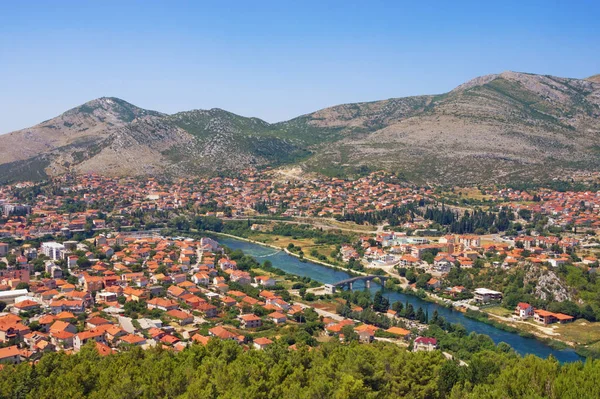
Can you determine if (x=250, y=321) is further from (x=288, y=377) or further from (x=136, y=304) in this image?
(x=288, y=377)

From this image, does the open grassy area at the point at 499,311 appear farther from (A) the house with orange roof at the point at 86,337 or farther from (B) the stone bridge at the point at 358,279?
(A) the house with orange roof at the point at 86,337

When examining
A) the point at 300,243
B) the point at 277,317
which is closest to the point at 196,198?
the point at 300,243

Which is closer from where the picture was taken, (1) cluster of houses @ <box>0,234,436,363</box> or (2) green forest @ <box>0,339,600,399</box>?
(2) green forest @ <box>0,339,600,399</box>

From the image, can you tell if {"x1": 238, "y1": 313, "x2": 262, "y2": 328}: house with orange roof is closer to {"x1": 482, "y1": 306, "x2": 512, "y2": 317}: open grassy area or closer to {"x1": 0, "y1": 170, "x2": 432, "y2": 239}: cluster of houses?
{"x1": 482, "y1": 306, "x2": 512, "y2": 317}: open grassy area

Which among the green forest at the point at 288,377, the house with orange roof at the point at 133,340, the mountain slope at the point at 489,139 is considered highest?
the mountain slope at the point at 489,139

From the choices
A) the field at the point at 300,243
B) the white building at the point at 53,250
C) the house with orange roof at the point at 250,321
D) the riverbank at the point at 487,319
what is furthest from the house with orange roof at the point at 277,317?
the white building at the point at 53,250

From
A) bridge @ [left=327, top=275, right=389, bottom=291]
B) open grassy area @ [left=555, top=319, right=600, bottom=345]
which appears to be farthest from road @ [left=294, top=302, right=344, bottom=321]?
open grassy area @ [left=555, top=319, right=600, bottom=345]

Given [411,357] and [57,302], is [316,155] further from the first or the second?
[411,357]
